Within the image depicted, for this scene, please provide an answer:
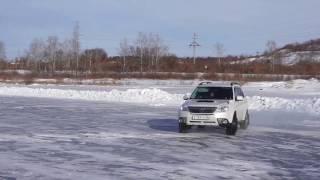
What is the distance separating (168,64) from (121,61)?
17751 millimetres

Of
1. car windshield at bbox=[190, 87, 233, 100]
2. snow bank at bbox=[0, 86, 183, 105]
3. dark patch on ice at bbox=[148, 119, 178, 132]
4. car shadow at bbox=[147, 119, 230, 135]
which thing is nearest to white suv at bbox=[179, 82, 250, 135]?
car windshield at bbox=[190, 87, 233, 100]

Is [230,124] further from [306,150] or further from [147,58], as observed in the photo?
[147,58]

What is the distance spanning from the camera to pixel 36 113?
27.5 metres

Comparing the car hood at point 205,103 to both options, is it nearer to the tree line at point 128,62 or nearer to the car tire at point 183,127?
the car tire at point 183,127

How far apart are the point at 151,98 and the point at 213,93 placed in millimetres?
19273

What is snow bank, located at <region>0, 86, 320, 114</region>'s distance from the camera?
101ft

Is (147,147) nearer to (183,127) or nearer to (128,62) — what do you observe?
(183,127)

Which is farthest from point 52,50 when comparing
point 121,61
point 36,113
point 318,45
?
point 36,113

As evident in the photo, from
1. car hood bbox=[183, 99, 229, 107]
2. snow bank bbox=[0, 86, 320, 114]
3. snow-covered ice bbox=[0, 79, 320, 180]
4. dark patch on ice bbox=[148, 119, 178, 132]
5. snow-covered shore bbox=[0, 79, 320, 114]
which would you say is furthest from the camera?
snow-covered shore bbox=[0, 79, 320, 114]

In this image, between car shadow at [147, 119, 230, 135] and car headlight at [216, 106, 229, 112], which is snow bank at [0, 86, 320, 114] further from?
car headlight at [216, 106, 229, 112]

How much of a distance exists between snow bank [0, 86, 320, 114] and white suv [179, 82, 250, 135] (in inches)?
407

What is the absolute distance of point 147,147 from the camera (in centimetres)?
1541

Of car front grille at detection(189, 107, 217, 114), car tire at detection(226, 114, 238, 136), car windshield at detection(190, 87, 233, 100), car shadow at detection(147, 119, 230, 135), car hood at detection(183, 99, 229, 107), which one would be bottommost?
car shadow at detection(147, 119, 230, 135)

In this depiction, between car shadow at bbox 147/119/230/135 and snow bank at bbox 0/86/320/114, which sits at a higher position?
snow bank at bbox 0/86/320/114
